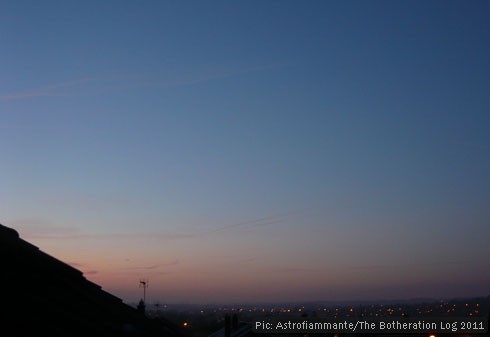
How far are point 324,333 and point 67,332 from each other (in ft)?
106

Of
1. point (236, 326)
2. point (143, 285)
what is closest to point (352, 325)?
point (236, 326)

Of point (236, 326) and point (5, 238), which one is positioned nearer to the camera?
point (5, 238)

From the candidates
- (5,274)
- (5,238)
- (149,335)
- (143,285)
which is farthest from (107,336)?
(143,285)

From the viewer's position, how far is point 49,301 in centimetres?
752

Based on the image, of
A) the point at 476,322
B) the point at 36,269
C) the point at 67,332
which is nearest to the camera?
the point at 67,332

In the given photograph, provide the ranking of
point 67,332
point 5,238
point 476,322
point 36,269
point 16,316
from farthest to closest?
point 476,322 < point 5,238 < point 36,269 < point 67,332 < point 16,316

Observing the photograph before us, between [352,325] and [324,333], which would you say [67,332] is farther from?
[324,333]

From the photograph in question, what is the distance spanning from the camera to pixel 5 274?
7.57 meters

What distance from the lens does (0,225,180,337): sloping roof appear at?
632 cm

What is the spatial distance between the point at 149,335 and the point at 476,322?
28.1m

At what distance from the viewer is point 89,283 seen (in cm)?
1065

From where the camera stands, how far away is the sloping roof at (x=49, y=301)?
6320 mm

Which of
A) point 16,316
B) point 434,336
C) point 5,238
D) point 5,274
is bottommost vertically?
point 434,336

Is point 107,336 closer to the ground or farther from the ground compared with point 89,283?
closer to the ground
